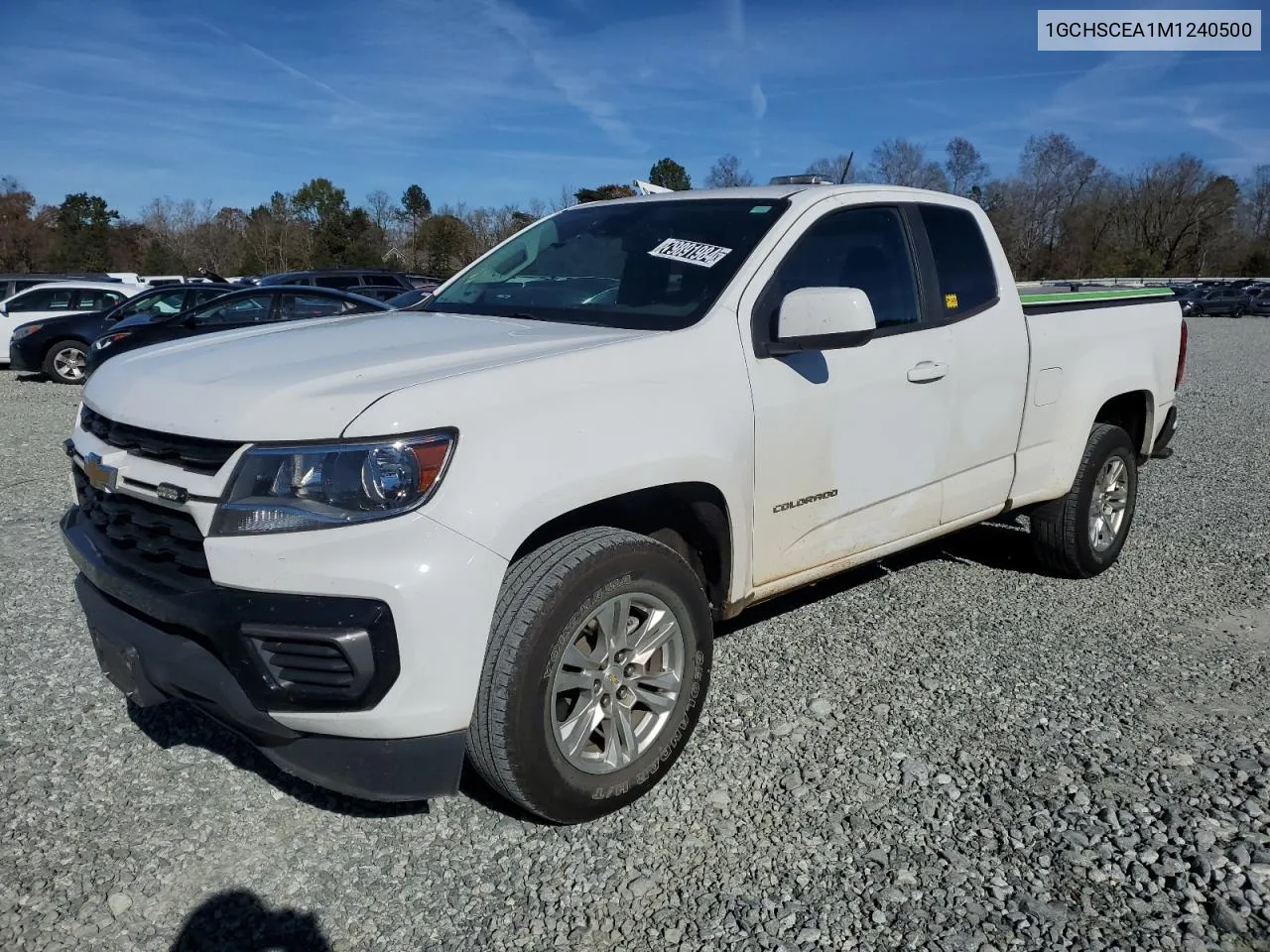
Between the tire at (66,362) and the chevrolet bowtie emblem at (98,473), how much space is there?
45.9 feet

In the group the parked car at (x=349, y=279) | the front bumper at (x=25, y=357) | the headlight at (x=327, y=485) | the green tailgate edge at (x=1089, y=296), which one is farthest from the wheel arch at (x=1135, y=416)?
the parked car at (x=349, y=279)

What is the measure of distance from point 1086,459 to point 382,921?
12.8ft

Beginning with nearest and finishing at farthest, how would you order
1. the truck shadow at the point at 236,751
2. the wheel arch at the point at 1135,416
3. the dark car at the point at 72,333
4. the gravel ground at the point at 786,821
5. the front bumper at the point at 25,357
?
the gravel ground at the point at 786,821 → the truck shadow at the point at 236,751 → the wheel arch at the point at 1135,416 → the dark car at the point at 72,333 → the front bumper at the point at 25,357

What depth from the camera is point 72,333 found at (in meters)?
15.2

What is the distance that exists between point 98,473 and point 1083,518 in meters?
4.33

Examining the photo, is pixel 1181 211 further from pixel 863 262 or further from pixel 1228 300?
pixel 863 262

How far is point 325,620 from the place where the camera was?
2266mm

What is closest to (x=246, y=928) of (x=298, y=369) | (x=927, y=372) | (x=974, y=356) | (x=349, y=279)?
(x=298, y=369)

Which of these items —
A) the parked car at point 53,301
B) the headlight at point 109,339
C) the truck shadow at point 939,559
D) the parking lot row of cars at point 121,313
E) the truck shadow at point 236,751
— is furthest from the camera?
the parked car at point 53,301

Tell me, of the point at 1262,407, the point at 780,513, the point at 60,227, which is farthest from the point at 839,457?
the point at 60,227

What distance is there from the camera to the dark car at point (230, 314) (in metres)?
12.6

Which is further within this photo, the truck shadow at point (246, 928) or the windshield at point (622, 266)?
the windshield at point (622, 266)

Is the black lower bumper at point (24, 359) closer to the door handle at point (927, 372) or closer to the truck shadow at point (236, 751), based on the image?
the truck shadow at point (236, 751)

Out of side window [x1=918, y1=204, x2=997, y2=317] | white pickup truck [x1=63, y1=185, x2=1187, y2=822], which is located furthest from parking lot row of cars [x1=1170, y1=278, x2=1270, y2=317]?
white pickup truck [x1=63, y1=185, x2=1187, y2=822]
